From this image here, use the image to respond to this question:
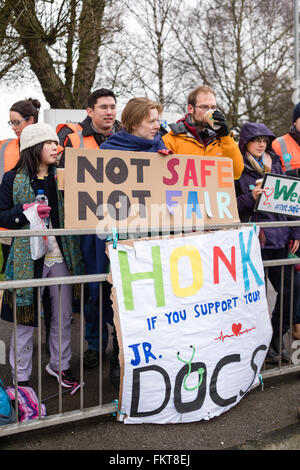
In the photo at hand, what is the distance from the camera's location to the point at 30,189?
10.7 ft

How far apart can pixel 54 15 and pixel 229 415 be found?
6.16 metres

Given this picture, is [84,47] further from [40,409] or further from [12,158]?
[40,409]

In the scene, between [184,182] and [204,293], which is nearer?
[204,293]

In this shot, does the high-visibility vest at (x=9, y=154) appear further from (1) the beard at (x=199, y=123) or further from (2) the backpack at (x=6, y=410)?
(2) the backpack at (x=6, y=410)

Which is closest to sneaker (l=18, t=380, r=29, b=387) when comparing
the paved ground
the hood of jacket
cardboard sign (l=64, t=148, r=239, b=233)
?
the paved ground

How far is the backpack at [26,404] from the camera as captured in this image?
2904mm

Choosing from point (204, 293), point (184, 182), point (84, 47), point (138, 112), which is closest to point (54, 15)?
point (84, 47)

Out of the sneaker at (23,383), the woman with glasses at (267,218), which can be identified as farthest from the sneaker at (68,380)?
the woman with glasses at (267,218)

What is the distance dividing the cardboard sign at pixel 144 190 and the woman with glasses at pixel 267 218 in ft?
1.79

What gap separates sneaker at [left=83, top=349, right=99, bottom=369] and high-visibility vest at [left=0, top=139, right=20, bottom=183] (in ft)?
6.00

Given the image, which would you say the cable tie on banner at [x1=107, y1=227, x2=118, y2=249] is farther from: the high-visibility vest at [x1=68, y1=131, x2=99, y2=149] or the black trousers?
the high-visibility vest at [x1=68, y1=131, x2=99, y2=149]

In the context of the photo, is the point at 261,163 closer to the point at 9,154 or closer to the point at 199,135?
the point at 199,135

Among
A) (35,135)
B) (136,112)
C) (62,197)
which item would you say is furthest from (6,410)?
(136,112)

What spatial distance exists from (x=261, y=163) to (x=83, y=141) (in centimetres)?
157
